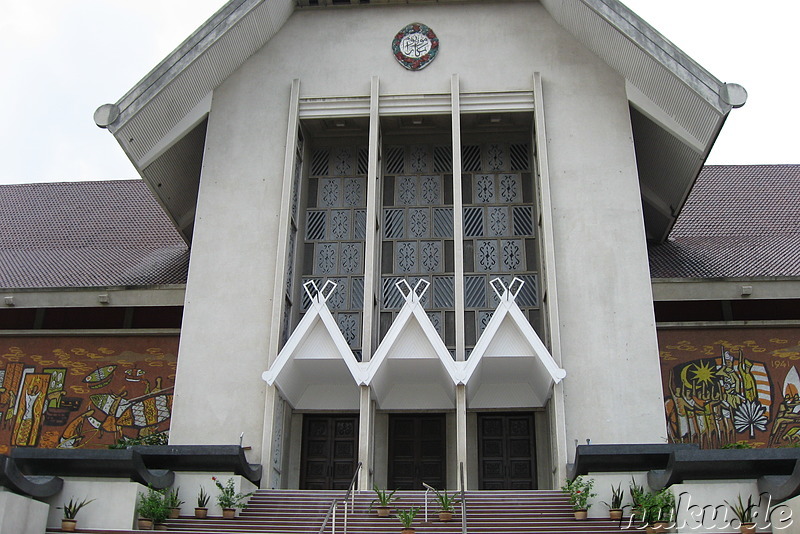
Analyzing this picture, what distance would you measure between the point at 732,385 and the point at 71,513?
36.1ft

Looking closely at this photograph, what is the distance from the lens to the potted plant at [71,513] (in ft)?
35.2

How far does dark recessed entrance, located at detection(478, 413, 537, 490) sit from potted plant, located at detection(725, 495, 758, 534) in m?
4.56

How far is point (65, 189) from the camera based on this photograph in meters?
22.9

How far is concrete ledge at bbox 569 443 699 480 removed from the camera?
11148mm

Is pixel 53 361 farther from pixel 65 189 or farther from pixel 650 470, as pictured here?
pixel 650 470

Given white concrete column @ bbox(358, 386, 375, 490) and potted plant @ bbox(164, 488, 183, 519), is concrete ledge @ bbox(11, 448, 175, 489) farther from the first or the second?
white concrete column @ bbox(358, 386, 375, 490)

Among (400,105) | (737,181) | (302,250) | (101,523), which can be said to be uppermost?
(737,181)

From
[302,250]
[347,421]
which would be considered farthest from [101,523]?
[302,250]

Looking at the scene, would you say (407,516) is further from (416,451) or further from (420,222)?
(420,222)

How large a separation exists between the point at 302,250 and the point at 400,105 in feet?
10.1

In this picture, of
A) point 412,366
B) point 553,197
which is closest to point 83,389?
point 412,366

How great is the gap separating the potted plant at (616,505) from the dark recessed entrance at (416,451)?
418 cm

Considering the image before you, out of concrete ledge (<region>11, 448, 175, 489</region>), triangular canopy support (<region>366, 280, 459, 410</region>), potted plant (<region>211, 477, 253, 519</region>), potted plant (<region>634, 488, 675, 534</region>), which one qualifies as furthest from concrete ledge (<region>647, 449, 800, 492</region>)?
concrete ledge (<region>11, 448, 175, 489</region>)

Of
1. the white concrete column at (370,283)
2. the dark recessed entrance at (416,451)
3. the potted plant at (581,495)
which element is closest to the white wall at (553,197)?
the white concrete column at (370,283)
